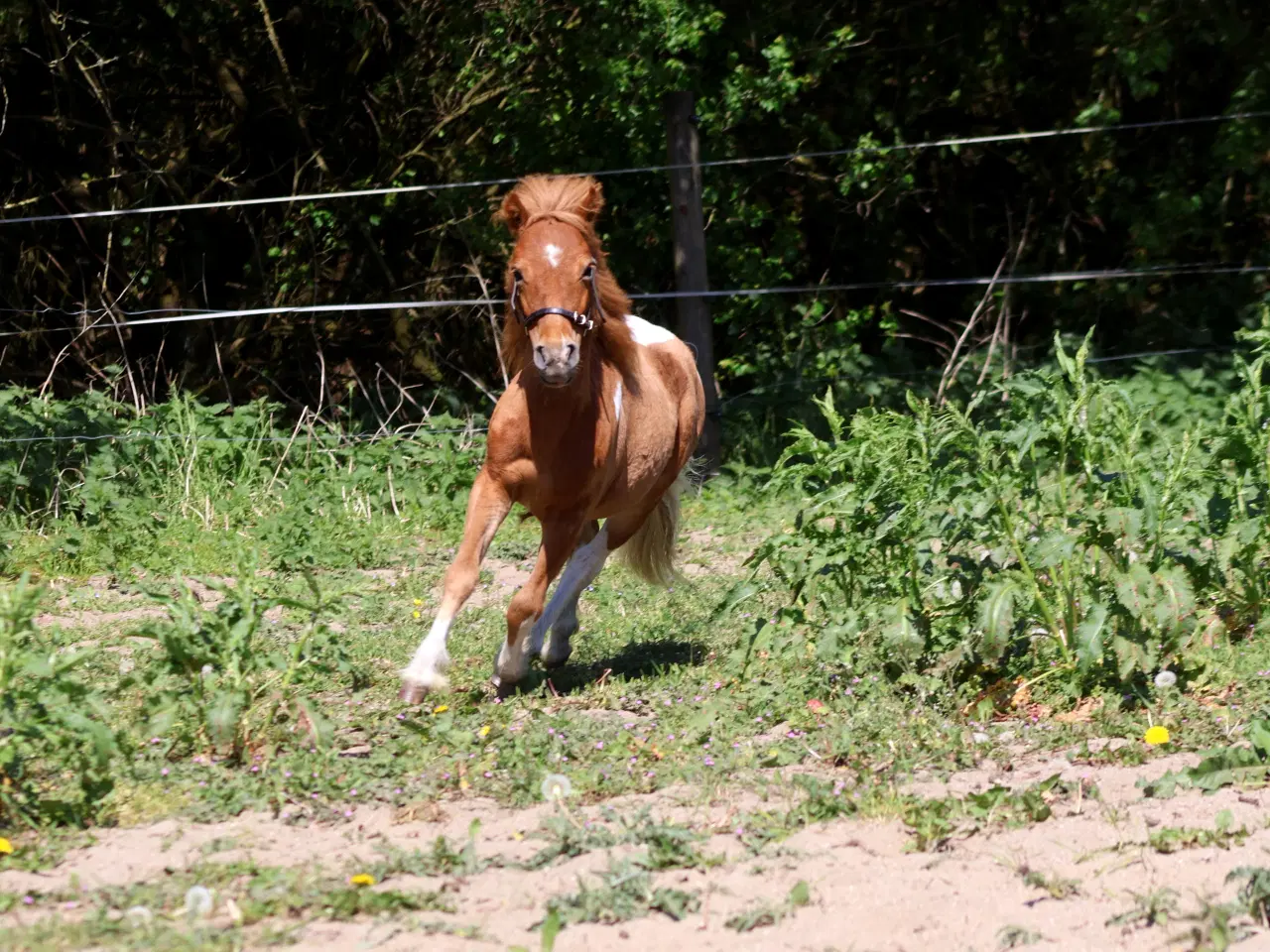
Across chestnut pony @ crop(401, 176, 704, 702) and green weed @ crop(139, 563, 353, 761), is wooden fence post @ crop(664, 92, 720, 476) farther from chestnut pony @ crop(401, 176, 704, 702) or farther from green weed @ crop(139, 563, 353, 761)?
green weed @ crop(139, 563, 353, 761)

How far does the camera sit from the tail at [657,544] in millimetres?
6398

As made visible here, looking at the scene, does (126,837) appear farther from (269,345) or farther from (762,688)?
(269,345)

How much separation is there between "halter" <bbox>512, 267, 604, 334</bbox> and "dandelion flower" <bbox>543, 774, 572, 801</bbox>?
1.54 metres

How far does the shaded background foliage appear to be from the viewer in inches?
414

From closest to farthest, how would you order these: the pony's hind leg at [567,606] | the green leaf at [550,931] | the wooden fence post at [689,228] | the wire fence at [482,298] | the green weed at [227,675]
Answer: the green leaf at [550,931] → the green weed at [227,675] → the pony's hind leg at [567,606] → the wire fence at [482,298] → the wooden fence post at [689,228]

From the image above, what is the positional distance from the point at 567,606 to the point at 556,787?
1.62m

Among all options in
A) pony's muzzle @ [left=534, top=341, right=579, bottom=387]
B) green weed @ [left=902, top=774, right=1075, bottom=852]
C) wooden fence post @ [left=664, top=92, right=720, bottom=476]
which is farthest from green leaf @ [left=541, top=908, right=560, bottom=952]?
wooden fence post @ [left=664, top=92, right=720, bottom=476]

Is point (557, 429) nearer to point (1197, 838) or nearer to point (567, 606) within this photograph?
point (567, 606)

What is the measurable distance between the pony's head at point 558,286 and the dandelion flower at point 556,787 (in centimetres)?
129

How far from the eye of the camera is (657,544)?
21.2 feet

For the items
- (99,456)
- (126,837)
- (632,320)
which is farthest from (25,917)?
(99,456)

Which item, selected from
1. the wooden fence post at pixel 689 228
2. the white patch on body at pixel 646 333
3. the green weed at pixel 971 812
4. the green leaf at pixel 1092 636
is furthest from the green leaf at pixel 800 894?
the wooden fence post at pixel 689 228

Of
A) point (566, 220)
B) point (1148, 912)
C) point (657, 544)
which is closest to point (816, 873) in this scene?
point (1148, 912)

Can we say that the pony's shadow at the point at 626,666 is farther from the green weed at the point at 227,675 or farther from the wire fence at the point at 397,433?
the wire fence at the point at 397,433
